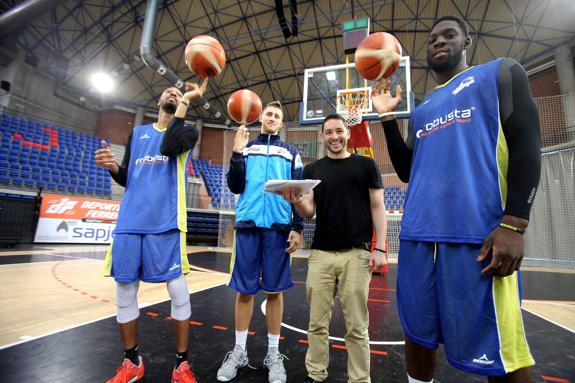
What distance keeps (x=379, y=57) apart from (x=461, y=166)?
1.23 meters

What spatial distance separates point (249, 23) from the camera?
43.0 feet

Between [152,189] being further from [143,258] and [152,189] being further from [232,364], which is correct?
[232,364]

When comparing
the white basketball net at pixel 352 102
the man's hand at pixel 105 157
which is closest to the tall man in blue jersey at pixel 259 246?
the man's hand at pixel 105 157

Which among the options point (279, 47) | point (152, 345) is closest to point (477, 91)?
point (152, 345)

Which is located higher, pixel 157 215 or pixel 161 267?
pixel 157 215

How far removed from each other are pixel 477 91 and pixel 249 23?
1453 cm

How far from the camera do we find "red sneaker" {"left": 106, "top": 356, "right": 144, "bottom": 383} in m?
1.66

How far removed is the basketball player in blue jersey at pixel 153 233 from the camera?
5.83 feet

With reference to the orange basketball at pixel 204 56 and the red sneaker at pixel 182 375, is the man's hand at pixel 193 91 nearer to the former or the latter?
the orange basketball at pixel 204 56

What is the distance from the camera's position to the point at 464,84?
1.19m

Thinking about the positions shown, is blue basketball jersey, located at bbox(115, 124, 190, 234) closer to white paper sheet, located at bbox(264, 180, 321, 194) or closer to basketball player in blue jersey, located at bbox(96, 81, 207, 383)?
basketball player in blue jersey, located at bbox(96, 81, 207, 383)

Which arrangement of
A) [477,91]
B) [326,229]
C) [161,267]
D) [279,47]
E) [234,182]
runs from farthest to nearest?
[279,47], [234,182], [326,229], [161,267], [477,91]

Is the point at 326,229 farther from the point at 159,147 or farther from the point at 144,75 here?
the point at 144,75

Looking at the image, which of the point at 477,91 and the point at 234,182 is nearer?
the point at 477,91
